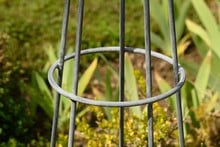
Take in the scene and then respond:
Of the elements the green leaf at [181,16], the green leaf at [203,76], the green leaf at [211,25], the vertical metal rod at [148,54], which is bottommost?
the vertical metal rod at [148,54]

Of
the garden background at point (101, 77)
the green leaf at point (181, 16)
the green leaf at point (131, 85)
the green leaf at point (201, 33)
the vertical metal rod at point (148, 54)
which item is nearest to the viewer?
the vertical metal rod at point (148, 54)

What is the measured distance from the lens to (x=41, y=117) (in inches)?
117

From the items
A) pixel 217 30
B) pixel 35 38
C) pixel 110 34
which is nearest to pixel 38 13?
pixel 35 38

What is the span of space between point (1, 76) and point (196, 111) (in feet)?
2.64

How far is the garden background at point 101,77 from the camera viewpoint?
2352 mm

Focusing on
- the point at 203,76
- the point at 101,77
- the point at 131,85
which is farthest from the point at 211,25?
the point at 101,77

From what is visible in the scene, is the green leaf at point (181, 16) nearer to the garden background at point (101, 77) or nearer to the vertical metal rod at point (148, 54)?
the garden background at point (101, 77)

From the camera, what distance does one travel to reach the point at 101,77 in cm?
286

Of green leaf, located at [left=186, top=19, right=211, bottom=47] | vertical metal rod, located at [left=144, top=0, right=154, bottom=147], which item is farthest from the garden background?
vertical metal rod, located at [left=144, top=0, right=154, bottom=147]

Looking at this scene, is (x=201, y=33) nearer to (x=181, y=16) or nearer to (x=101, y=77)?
(x=181, y=16)

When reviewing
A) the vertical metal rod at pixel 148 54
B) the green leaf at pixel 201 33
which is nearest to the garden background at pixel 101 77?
the green leaf at pixel 201 33

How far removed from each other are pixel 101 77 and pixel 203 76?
1.62 ft

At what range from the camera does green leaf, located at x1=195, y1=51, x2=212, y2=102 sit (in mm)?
2580

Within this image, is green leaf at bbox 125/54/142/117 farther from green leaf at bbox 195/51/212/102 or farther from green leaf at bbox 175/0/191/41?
green leaf at bbox 175/0/191/41
